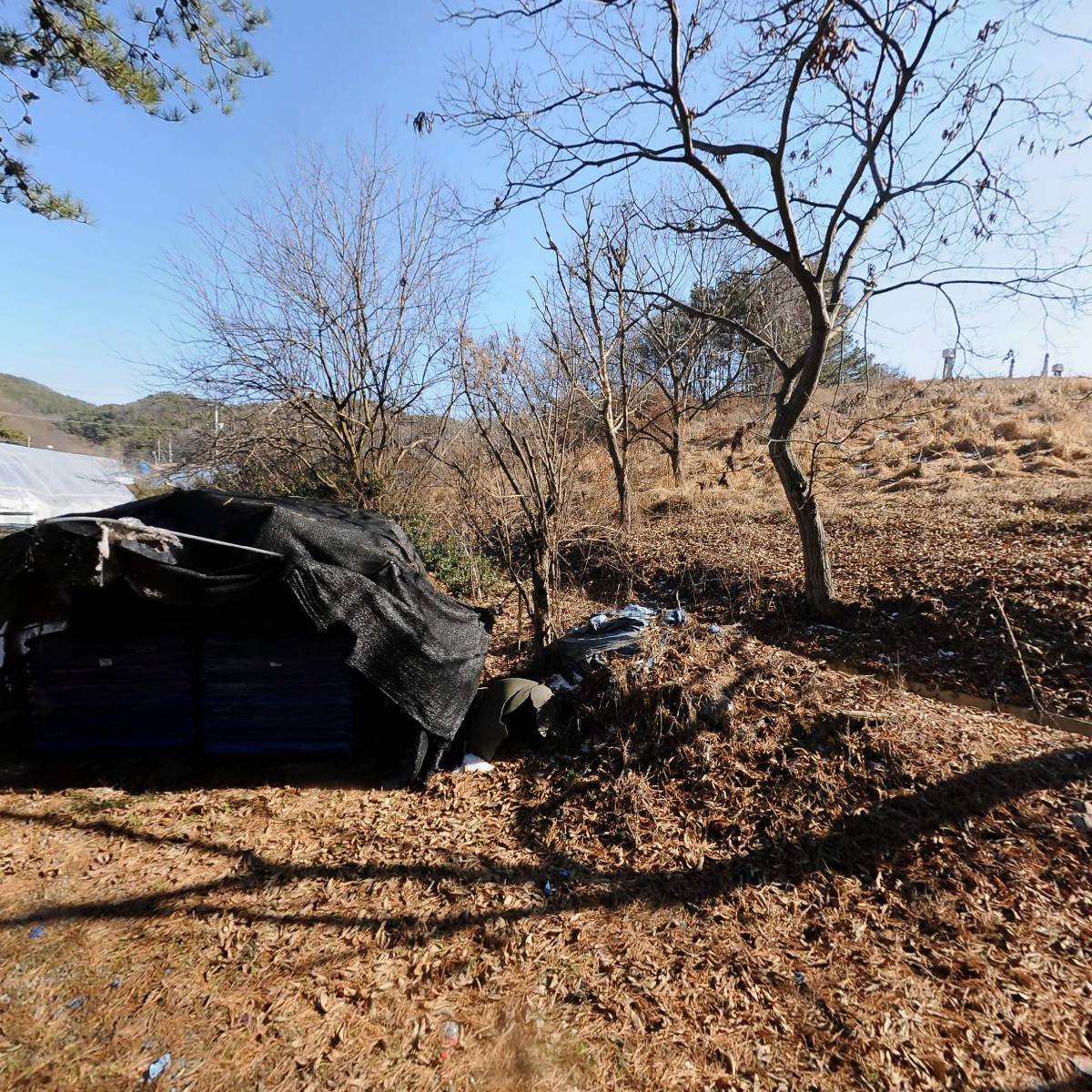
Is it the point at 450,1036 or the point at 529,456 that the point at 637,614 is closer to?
the point at 529,456

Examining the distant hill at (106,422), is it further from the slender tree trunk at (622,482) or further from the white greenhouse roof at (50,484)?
the slender tree trunk at (622,482)

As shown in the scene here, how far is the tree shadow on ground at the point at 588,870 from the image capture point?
297cm

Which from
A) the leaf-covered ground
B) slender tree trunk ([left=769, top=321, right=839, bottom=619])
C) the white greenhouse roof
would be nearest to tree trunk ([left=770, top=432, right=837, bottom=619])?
slender tree trunk ([left=769, top=321, right=839, bottom=619])

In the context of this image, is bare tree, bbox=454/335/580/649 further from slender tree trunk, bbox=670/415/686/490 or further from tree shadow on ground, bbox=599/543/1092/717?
slender tree trunk, bbox=670/415/686/490

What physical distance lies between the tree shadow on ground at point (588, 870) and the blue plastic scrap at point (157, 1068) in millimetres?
719

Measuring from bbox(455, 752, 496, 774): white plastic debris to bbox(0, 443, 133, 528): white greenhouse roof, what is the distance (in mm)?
14679

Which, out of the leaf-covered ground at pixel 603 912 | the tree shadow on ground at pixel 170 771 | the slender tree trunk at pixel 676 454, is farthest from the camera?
the slender tree trunk at pixel 676 454

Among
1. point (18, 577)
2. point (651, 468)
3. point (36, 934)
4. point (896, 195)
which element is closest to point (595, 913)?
point (36, 934)

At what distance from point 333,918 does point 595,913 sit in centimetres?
139

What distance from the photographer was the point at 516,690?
4754mm

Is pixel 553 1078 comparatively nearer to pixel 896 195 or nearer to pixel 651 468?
pixel 896 195

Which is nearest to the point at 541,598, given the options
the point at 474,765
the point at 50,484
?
the point at 474,765

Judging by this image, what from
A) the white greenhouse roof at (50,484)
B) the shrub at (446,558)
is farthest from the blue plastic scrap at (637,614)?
the white greenhouse roof at (50,484)

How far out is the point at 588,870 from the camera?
3381 mm
